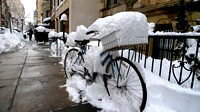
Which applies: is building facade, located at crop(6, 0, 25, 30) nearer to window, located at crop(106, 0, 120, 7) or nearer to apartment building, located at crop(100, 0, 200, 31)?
window, located at crop(106, 0, 120, 7)

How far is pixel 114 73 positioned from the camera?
7.95 feet

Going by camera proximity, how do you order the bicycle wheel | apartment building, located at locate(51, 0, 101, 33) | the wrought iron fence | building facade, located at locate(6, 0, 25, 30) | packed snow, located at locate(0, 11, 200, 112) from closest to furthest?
packed snow, located at locate(0, 11, 200, 112) < the wrought iron fence < the bicycle wheel < apartment building, located at locate(51, 0, 101, 33) < building facade, located at locate(6, 0, 25, 30)

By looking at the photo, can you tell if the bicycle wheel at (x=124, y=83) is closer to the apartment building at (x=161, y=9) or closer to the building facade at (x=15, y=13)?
the apartment building at (x=161, y=9)

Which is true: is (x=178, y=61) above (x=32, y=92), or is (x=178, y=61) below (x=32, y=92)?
above

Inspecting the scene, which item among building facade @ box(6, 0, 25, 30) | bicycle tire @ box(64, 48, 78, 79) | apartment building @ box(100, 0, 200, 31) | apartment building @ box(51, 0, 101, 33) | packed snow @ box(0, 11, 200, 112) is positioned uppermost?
building facade @ box(6, 0, 25, 30)

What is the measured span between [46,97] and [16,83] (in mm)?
1306

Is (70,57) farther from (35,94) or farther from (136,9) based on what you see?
(136,9)

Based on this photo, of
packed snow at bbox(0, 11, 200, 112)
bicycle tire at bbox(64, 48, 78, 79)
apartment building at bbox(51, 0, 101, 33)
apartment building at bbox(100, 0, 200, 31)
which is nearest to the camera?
packed snow at bbox(0, 11, 200, 112)

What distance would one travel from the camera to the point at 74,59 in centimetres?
366

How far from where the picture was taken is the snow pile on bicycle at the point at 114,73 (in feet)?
6.19

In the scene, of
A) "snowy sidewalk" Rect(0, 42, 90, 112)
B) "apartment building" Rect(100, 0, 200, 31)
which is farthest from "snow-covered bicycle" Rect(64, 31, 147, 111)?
"apartment building" Rect(100, 0, 200, 31)

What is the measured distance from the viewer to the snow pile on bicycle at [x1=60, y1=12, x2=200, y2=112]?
189cm

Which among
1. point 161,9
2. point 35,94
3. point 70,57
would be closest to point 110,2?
point 161,9

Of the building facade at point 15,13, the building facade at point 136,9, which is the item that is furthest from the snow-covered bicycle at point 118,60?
the building facade at point 15,13
